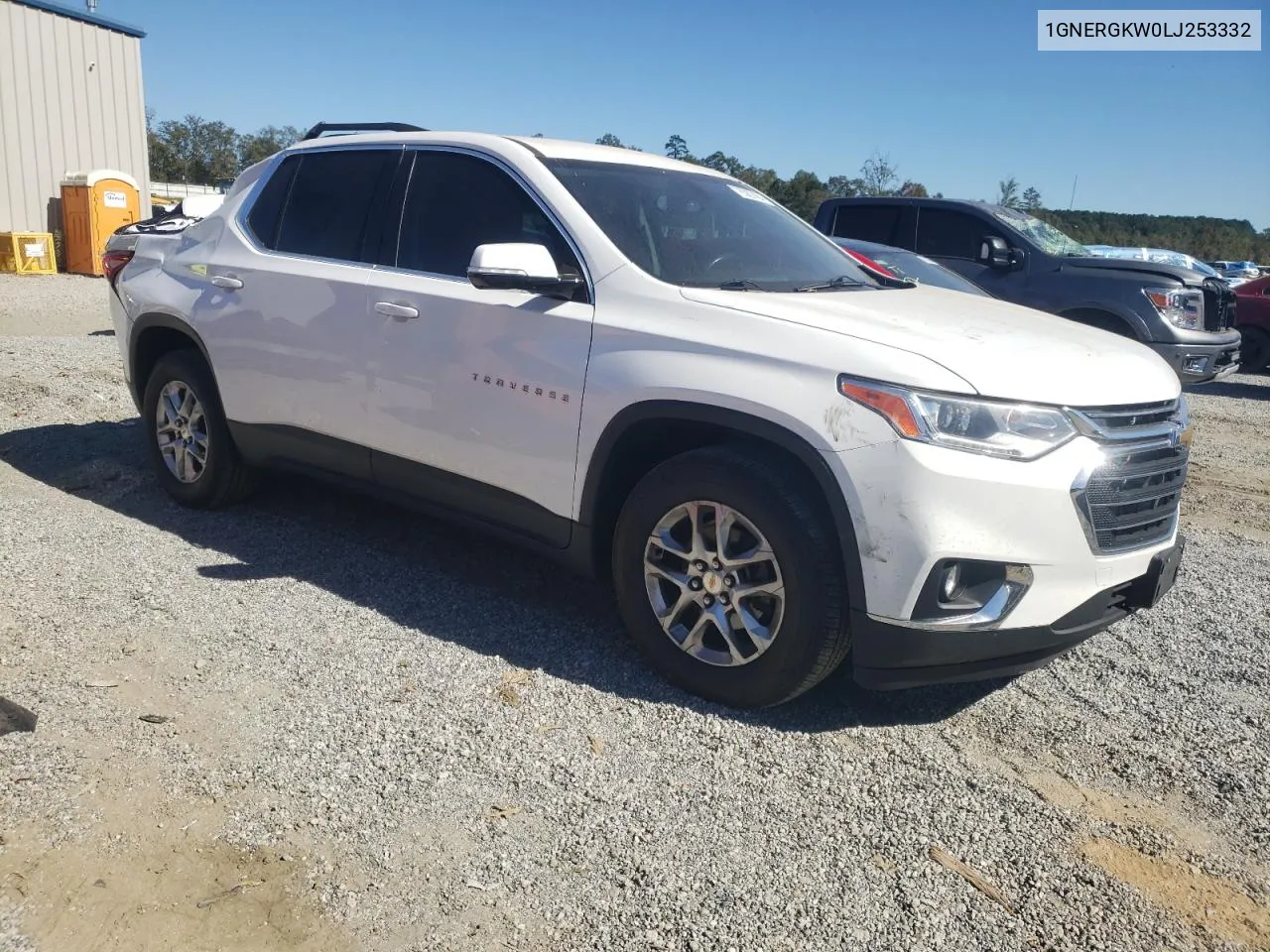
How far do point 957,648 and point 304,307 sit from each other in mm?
3098

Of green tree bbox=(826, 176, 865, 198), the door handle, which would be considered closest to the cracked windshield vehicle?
the door handle

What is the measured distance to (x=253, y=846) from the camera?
2.74 m

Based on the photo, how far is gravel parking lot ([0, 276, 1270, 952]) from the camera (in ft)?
8.32

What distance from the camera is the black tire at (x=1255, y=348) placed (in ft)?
45.8

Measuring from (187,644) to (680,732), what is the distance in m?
1.87

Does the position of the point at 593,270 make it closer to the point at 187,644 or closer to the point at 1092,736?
the point at 187,644

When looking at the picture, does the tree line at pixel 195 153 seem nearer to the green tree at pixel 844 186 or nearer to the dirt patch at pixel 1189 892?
the green tree at pixel 844 186

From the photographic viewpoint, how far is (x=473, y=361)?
4.04 metres

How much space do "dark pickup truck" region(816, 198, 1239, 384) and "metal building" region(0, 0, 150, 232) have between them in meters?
16.2

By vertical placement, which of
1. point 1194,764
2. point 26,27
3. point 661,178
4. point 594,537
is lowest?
point 1194,764

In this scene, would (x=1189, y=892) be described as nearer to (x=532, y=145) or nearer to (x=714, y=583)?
(x=714, y=583)

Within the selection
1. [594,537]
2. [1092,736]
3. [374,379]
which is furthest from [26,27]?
[1092,736]

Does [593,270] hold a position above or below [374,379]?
above

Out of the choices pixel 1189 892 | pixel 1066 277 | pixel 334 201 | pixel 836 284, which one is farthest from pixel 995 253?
pixel 1189 892
